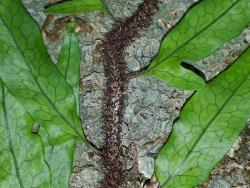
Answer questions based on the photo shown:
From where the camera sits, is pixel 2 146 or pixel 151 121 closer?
pixel 2 146

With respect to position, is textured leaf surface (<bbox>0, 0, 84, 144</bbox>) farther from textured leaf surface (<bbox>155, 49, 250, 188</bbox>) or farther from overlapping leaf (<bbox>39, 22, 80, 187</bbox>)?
textured leaf surface (<bbox>155, 49, 250, 188</bbox>)

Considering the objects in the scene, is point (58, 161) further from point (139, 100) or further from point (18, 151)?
point (139, 100)

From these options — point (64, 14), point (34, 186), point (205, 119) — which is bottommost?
point (34, 186)

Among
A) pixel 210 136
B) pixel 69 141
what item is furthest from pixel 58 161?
pixel 210 136

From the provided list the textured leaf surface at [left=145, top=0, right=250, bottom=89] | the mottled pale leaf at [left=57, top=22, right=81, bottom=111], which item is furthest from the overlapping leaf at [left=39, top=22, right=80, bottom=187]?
the textured leaf surface at [left=145, top=0, right=250, bottom=89]

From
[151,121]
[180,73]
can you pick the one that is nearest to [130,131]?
→ [151,121]

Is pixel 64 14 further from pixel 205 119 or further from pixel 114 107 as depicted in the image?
pixel 205 119
